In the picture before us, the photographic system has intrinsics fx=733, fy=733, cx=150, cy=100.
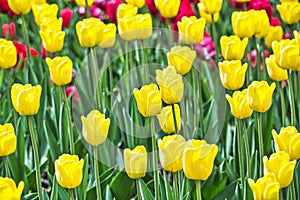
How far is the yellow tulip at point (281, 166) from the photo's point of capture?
1.75m

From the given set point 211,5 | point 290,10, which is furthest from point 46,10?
point 290,10

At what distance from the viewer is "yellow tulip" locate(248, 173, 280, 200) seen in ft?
5.51

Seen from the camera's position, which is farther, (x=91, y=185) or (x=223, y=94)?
(x=223, y=94)

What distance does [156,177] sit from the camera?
6.54ft

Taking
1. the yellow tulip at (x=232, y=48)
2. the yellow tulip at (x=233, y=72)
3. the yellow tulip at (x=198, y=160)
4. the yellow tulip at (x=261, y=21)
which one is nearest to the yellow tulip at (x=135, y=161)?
the yellow tulip at (x=198, y=160)

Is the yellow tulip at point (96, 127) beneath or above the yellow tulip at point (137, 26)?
beneath

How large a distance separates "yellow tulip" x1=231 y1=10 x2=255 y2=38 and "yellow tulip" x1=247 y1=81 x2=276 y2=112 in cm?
66

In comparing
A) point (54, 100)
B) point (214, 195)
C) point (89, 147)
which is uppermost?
point (54, 100)

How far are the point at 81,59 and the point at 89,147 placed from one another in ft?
3.96

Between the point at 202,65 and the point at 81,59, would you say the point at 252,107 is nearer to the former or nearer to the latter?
the point at 202,65

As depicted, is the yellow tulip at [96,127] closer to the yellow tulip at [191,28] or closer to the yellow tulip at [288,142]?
the yellow tulip at [288,142]

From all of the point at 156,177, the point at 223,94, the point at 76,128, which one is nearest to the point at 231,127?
the point at 223,94

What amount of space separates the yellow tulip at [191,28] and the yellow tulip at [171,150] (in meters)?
0.74

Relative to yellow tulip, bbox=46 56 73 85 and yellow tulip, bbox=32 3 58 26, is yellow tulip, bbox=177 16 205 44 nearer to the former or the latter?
yellow tulip, bbox=46 56 73 85
